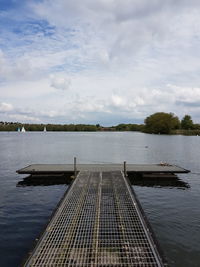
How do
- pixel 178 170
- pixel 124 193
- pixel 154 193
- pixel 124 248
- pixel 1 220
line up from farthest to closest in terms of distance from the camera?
pixel 178 170, pixel 154 193, pixel 124 193, pixel 1 220, pixel 124 248

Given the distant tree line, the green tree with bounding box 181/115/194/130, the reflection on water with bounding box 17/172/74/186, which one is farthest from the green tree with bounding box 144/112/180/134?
the reflection on water with bounding box 17/172/74/186

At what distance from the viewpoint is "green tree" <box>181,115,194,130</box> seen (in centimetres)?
14950

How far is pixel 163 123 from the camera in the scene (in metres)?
134

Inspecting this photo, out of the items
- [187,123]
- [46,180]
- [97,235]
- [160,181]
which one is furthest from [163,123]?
[97,235]

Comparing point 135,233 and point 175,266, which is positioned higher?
point 135,233

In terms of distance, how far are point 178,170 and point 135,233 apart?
588 inches

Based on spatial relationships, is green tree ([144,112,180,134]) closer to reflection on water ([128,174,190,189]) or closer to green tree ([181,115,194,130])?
green tree ([181,115,194,130])

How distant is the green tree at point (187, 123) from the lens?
490 ft

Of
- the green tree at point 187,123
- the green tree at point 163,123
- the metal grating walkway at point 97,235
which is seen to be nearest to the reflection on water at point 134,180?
the metal grating walkway at point 97,235

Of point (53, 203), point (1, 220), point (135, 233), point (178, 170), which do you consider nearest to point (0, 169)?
point (53, 203)

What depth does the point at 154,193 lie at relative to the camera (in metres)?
18.4

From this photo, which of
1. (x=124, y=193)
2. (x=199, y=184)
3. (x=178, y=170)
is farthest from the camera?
(x=178, y=170)

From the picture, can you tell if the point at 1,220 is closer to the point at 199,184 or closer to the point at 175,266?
the point at 175,266

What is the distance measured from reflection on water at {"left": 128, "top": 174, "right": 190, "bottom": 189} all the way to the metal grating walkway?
6853mm
